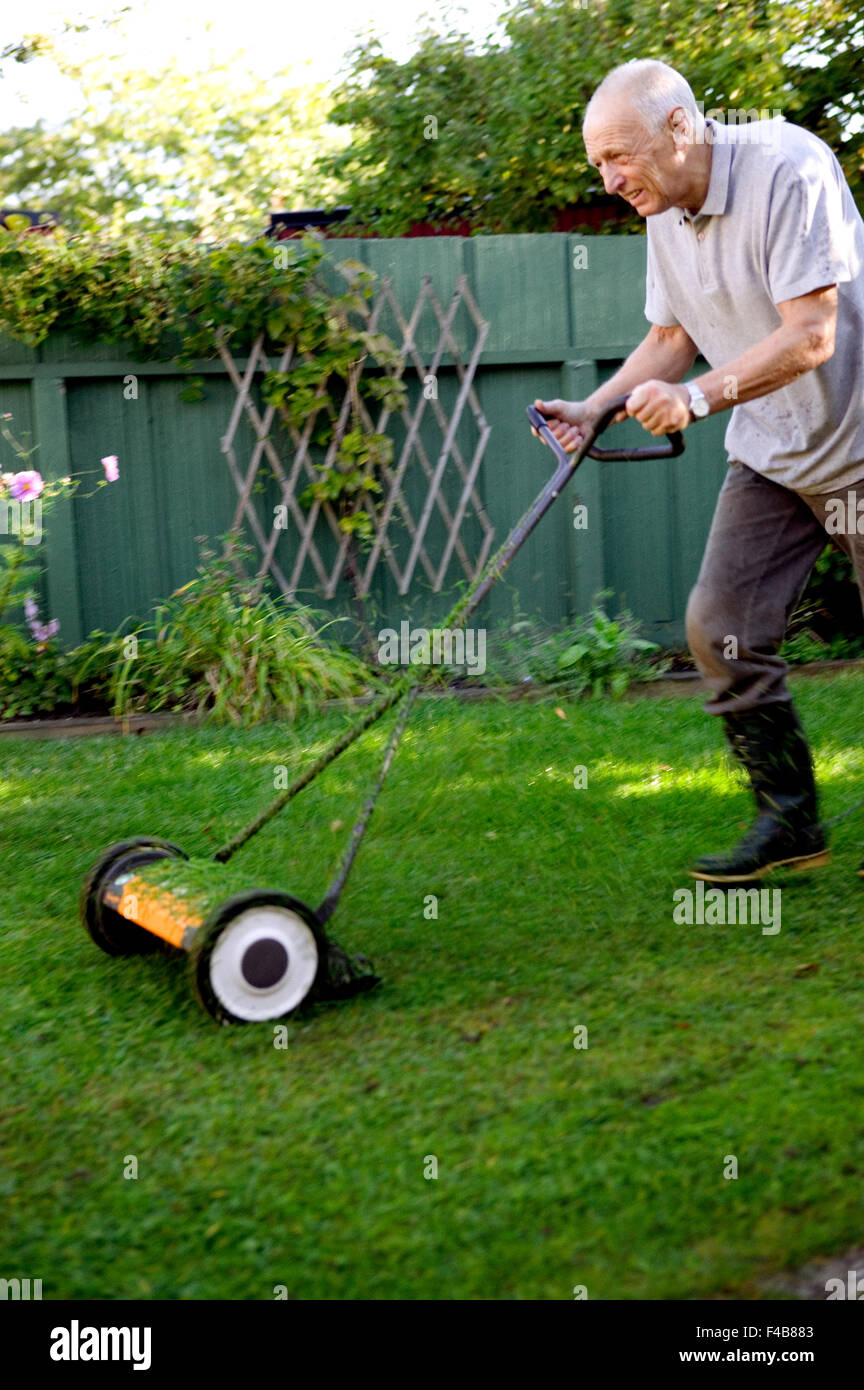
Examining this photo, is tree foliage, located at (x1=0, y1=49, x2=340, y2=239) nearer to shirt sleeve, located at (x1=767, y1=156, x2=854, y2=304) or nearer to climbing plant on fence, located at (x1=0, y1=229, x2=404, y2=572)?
climbing plant on fence, located at (x1=0, y1=229, x2=404, y2=572)

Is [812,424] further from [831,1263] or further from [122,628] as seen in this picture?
[122,628]

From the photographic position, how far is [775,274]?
9.67 ft

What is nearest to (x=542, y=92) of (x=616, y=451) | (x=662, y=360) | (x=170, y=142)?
(x=662, y=360)

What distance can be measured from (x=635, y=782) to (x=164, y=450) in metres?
2.91

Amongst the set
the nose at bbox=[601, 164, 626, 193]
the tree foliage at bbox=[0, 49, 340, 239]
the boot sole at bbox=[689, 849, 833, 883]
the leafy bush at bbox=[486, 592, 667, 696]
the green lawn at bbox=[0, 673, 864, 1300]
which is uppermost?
the tree foliage at bbox=[0, 49, 340, 239]

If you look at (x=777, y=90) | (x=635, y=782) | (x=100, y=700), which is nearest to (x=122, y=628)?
(x=100, y=700)

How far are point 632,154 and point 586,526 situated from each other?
11.9 feet

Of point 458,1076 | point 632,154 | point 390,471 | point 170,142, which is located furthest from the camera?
point 170,142

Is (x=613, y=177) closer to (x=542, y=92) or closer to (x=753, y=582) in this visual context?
(x=753, y=582)

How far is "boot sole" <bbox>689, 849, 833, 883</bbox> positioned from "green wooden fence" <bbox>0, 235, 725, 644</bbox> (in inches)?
109

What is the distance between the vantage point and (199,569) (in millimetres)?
6082

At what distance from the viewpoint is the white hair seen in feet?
9.55

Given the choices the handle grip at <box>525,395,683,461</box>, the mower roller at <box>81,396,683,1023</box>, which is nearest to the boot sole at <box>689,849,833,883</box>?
the mower roller at <box>81,396,683,1023</box>

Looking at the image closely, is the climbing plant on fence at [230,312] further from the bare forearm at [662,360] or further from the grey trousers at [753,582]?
the grey trousers at [753,582]
